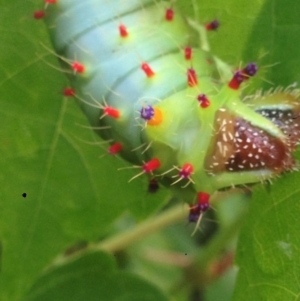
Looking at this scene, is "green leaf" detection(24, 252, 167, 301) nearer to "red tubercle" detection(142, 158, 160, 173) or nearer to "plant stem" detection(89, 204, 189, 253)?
"plant stem" detection(89, 204, 189, 253)

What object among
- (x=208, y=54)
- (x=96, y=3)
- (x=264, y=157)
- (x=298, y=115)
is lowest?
(x=264, y=157)

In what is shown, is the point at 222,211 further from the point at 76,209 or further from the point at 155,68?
the point at 155,68

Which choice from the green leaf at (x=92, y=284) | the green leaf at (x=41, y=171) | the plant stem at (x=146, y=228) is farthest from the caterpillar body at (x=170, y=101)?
the plant stem at (x=146, y=228)

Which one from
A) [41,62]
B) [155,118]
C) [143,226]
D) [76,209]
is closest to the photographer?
[155,118]

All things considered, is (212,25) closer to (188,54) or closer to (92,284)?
(188,54)

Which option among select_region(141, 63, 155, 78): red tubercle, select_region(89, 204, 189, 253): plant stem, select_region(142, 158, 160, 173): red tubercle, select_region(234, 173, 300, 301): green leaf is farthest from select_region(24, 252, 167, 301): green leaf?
select_region(141, 63, 155, 78): red tubercle

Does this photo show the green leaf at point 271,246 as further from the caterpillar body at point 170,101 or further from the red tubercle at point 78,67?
the red tubercle at point 78,67

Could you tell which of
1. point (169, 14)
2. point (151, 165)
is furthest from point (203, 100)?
point (169, 14)

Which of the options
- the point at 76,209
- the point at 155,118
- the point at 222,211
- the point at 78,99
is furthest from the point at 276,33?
the point at 222,211
